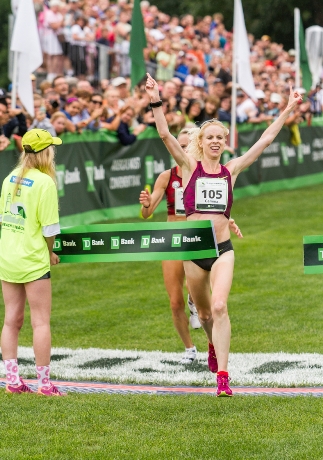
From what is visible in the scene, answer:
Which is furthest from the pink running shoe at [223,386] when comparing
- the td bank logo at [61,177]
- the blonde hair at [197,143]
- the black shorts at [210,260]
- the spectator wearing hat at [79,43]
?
the spectator wearing hat at [79,43]

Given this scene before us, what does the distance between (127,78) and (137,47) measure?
459 cm

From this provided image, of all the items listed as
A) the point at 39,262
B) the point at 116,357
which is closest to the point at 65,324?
the point at 116,357

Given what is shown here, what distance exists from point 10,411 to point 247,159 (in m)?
2.81

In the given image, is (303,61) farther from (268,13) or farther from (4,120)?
(268,13)

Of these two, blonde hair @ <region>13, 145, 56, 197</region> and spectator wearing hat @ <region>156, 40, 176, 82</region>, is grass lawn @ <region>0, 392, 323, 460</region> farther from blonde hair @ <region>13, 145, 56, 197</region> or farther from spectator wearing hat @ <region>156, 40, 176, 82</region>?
spectator wearing hat @ <region>156, 40, 176, 82</region>

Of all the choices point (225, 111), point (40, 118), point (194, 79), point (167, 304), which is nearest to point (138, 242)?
point (167, 304)

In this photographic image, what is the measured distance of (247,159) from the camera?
27.2 ft

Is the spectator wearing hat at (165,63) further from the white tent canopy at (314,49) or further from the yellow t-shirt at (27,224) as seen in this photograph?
the yellow t-shirt at (27,224)

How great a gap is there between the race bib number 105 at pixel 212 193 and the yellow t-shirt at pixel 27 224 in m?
1.24

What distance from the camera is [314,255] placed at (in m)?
7.85

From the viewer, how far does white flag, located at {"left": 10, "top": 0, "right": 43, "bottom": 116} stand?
15266 millimetres

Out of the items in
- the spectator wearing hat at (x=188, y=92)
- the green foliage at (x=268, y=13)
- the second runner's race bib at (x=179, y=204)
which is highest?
the green foliage at (x=268, y=13)

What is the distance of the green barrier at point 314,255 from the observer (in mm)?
7820

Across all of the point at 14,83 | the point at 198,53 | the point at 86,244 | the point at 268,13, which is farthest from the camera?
→ the point at 268,13
